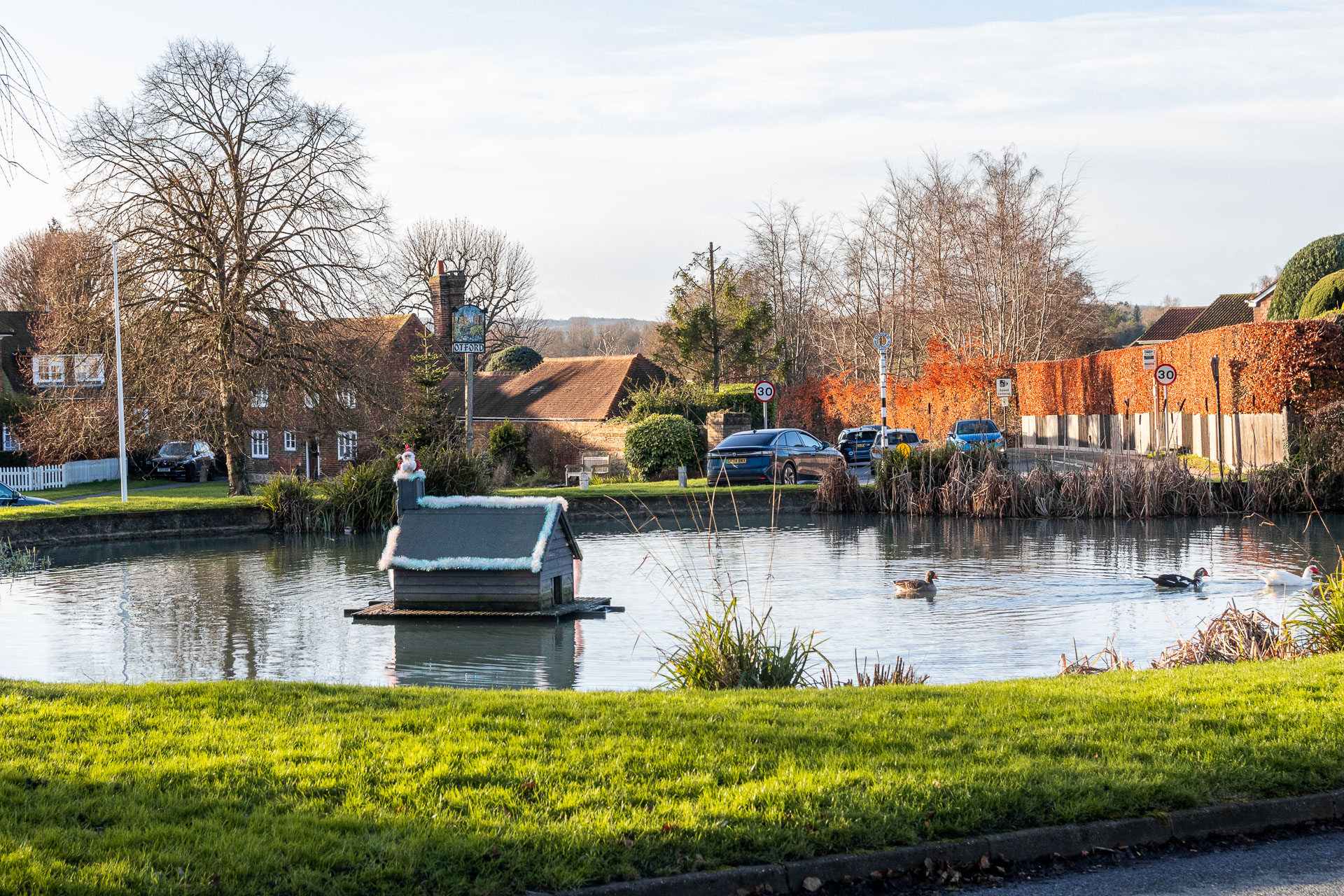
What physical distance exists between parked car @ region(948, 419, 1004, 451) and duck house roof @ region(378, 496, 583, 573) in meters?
16.2

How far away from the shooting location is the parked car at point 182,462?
4688 cm

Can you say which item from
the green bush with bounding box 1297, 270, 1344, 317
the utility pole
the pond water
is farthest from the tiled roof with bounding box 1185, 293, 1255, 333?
the pond water

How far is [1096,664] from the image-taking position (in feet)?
36.8

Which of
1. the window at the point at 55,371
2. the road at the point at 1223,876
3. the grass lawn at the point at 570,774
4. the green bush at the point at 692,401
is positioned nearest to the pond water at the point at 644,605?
the grass lawn at the point at 570,774

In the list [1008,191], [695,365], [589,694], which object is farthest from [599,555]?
[1008,191]

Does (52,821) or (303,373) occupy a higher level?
(303,373)

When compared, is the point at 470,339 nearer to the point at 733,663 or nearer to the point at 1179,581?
the point at 1179,581

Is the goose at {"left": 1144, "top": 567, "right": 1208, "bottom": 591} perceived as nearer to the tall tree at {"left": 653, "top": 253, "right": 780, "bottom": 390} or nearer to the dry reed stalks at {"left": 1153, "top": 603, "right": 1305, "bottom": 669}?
the dry reed stalks at {"left": 1153, "top": 603, "right": 1305, "bottom": 669}

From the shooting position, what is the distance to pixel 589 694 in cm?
854

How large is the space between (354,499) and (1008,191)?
30.4 metres

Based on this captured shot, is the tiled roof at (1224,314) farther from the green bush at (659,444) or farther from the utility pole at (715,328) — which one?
the green bush at (659,444)

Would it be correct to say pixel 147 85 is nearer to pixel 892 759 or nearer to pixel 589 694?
pixel 589 694

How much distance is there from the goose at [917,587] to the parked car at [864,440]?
19.9 meters

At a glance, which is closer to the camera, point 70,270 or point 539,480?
point 70,270
